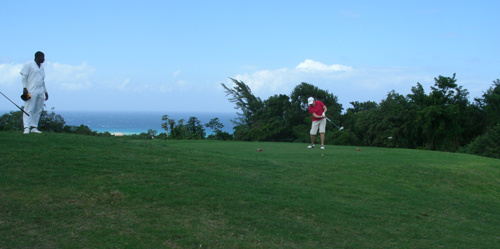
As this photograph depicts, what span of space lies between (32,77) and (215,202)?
682 centimetres

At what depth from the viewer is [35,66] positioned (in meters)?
9.34

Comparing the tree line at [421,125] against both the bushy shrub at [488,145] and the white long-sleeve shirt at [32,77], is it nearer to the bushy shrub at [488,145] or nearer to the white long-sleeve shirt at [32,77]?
the bushy shrub at [488,145]

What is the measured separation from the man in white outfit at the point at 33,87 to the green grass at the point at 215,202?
4.87 ft

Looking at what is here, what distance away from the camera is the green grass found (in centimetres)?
425

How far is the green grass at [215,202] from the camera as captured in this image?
425 cm

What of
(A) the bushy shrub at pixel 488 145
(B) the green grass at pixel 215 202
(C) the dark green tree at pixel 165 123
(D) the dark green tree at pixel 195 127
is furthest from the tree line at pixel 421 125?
(B) the green grass at pixel 215 202

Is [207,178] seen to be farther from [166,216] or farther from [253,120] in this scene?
[253,120]

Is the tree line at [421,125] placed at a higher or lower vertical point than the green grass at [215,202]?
higher

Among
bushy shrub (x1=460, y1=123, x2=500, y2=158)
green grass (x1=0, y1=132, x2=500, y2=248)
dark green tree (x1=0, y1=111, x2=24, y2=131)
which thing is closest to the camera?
green grass (x1=0, y1=132, x2=500, y2=248)

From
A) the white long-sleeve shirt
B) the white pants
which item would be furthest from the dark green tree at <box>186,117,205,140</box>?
the white long-sleeve shirt

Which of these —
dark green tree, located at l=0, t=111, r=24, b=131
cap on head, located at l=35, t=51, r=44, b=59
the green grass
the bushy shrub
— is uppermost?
cap on head, located at l=35, t=51, r=44, b=59

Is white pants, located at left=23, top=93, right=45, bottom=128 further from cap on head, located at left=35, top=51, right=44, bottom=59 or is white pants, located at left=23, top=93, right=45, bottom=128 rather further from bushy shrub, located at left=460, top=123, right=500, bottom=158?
bushy shrub, located at left=460, top=123, right=500, bottom=158

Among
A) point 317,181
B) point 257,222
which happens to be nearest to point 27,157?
point 257,222

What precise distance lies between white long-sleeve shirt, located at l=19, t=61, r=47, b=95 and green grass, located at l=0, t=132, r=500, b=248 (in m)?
A: 1.75
